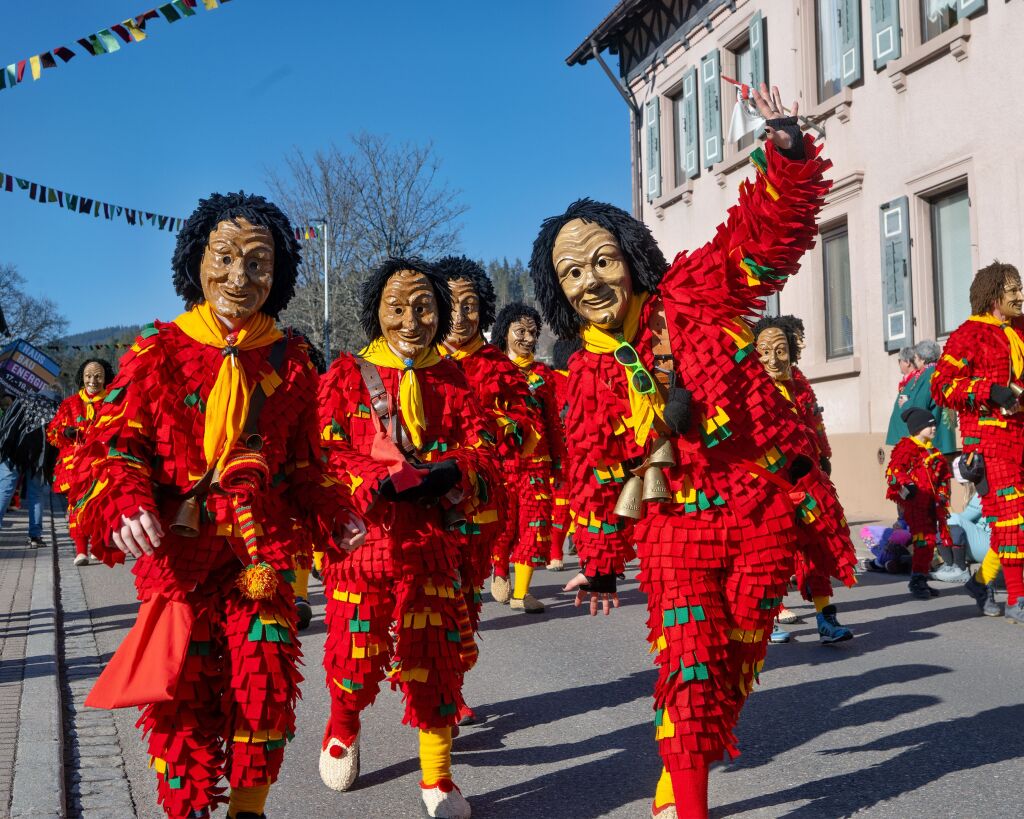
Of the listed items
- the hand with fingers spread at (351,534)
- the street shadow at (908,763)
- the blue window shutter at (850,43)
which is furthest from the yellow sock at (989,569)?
the blue window shutter at (850,43)

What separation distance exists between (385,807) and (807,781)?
5.22 ft

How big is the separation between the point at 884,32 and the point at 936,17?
1.07 metres

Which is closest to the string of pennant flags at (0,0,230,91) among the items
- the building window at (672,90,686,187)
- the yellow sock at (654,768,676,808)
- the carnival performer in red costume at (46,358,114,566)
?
the carnival performer in red costume at (46,358,114,566)

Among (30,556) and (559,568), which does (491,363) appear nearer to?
(559,568)

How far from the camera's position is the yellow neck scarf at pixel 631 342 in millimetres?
3631

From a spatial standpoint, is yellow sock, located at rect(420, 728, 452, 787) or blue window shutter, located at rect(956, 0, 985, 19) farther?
blue window shutter, located at rect(956, 0, 985, 19)

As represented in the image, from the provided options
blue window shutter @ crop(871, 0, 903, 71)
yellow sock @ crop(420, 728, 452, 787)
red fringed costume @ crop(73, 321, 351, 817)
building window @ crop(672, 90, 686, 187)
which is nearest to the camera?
red fringed costume @ crop(73, 321, 351, 817)

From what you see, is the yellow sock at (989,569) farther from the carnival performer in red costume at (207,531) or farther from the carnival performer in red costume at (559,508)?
the carnival performer in red costume at (207,531)

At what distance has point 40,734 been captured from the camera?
501cm

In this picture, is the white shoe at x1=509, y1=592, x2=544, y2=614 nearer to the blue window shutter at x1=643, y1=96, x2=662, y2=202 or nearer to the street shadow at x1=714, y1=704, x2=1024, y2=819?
the street shadow at x1=714, y1=704, x2=1024, y2=819

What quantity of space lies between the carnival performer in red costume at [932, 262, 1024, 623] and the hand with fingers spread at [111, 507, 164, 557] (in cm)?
541

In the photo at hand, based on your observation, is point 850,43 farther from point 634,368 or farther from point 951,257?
point 634,368

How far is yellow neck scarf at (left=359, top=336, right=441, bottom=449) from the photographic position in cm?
442

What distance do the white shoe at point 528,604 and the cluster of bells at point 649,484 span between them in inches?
197
